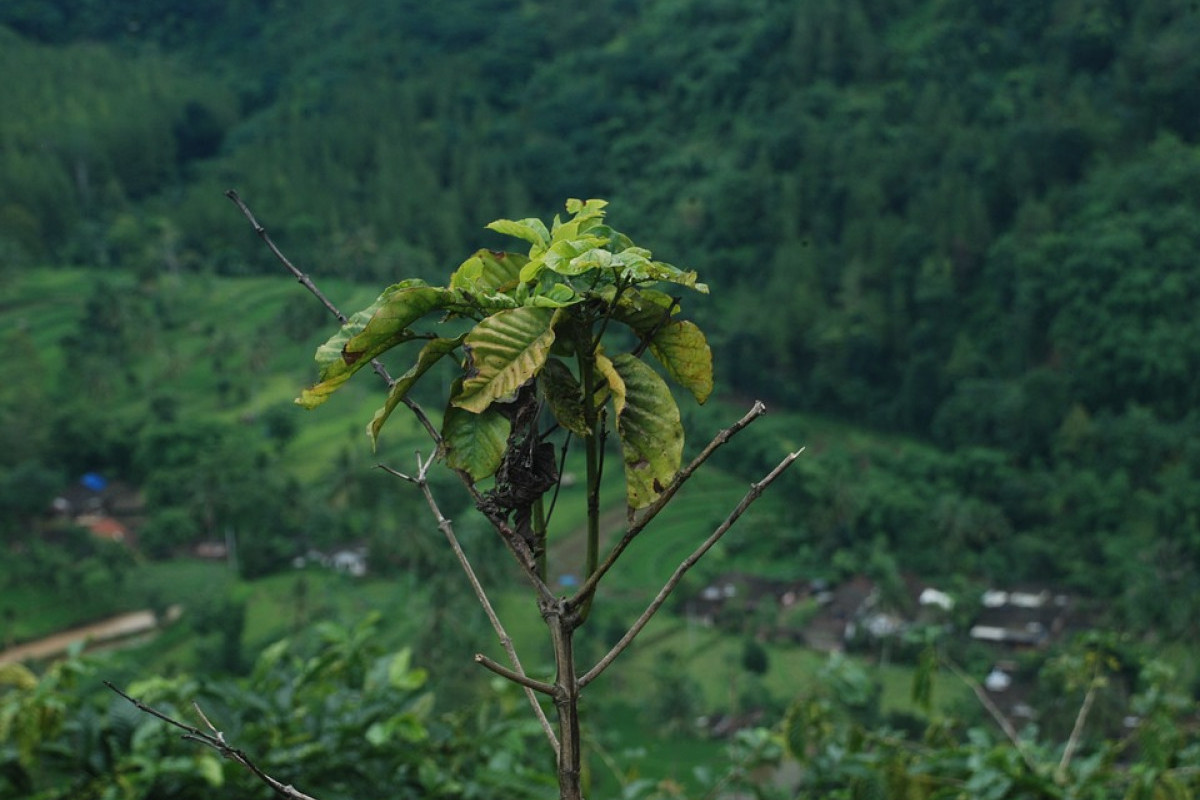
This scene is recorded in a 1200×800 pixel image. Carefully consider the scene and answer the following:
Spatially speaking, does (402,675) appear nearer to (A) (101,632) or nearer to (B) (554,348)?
(B) (554,348)

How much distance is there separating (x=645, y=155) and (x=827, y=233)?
5.12 meters

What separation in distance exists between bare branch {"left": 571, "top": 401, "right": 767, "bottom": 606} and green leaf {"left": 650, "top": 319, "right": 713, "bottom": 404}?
0.09 m

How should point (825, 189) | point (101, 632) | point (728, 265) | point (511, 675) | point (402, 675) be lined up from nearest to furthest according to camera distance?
1. point (511, 675)
2. point (402, 675)
3. point (101, 632)
4. point (728, 265)
5. point (825, 189)

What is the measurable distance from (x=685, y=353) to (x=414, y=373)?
19 cm

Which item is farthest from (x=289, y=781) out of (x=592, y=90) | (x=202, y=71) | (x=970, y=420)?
(x=202, y=71)

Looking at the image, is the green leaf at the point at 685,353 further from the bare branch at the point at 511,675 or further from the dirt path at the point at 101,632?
the dirt path at the point at 101,632

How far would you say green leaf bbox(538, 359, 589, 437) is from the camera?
0.90 metres

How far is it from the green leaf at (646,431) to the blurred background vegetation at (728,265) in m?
12.9

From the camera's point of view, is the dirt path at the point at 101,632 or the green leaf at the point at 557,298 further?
the dirt path at the point at 101,632

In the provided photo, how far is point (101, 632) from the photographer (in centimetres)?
1809

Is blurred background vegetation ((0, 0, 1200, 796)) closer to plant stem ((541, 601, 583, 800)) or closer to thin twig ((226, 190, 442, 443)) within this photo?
thin twig ((226, 190, 442, 443))

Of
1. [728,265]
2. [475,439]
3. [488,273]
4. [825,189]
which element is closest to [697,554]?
[475,439]

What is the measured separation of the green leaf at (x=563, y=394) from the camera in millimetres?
905

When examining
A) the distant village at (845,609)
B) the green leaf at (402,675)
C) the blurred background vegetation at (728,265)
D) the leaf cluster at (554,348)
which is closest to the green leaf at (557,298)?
the leaf cluster at (554,348)
